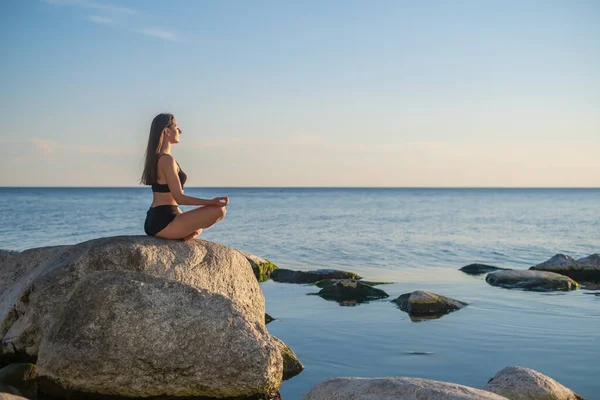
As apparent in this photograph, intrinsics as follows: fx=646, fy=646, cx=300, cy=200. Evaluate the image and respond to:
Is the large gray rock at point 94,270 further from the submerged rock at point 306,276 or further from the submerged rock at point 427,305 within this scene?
the submerged rock at point 306,276

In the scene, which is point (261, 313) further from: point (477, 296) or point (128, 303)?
point (477, 296)

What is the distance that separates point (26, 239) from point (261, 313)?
23.3 meters

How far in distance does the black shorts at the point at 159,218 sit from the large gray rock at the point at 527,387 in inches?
200

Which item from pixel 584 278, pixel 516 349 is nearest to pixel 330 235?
pixel 584 278

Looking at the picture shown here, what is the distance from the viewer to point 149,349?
7.62 meters

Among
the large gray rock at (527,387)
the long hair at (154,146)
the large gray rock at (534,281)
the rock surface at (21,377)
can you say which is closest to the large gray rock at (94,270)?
the rock surface at (21,377)

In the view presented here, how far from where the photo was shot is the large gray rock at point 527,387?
7508mm

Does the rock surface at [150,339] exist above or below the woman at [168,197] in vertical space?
below

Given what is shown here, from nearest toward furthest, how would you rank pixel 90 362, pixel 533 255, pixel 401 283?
pixel 90 362 < pixel 401 283 < pixel 533 255

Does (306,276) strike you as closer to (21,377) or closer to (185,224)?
(185,224)

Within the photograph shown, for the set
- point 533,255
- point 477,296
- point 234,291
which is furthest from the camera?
point 533,255

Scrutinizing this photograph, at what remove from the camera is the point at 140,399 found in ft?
25.2

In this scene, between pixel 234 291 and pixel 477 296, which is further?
pixel 477 296

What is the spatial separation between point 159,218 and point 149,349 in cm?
265
